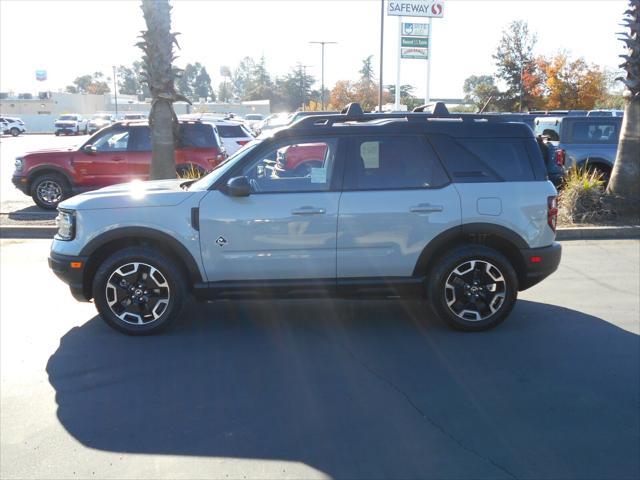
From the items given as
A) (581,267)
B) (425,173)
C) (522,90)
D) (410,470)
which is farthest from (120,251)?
(522,90)

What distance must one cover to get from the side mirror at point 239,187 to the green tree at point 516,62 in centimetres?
4469

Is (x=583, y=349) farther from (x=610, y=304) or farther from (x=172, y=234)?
(x=172, y=234)

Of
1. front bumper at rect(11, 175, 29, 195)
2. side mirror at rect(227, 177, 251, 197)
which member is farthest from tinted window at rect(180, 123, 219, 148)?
side mirror at rect(227, 177, 251, 197)

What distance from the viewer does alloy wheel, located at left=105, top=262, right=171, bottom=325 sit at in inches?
223

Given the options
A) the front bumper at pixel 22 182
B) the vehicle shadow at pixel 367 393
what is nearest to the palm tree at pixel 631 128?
the vehicle shadow at pixel 367 393

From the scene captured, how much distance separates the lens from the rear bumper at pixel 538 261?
5.84 metres

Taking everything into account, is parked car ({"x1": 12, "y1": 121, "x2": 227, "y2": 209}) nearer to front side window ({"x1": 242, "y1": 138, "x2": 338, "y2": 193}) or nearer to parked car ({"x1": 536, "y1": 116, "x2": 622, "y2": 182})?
front side window ({"x1": 242, "y1": 138, "x2": 338, "y2": 193})

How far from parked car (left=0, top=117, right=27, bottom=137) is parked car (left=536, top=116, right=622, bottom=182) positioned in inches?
2127

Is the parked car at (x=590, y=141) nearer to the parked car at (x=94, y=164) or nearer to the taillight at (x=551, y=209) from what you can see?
the parked car at (x=94, y=164)

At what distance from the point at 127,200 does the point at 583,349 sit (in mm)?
4191

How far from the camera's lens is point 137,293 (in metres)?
5.73

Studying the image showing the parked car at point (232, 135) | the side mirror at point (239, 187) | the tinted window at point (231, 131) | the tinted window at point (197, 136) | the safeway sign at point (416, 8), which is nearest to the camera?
the side mirror at point (239, 187)

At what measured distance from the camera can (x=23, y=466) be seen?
3623mm

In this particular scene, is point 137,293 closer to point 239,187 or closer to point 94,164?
point 239,187
